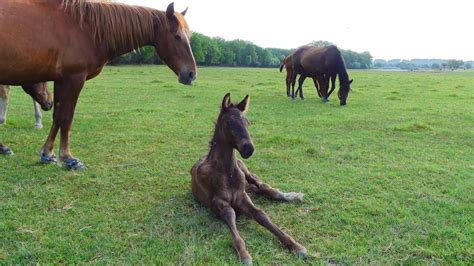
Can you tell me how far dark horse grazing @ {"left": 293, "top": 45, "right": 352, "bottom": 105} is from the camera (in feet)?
44.7

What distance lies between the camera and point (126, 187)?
471cm

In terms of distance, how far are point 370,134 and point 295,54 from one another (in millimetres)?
8661

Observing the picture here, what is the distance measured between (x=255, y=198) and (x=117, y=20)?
9.30 feet

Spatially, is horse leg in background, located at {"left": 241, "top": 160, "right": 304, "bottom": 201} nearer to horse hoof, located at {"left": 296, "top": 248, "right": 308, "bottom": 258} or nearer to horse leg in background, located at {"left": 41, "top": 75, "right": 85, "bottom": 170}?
horse hoof, located at {"left": 296, "top": 248, "right": 308, "bottom": 258}

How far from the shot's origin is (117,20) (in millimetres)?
5102

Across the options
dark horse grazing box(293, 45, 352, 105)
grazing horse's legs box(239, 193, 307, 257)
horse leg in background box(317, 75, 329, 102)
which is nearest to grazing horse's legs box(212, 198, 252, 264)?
grazing horse's legs box(239, 193, 307, 257)

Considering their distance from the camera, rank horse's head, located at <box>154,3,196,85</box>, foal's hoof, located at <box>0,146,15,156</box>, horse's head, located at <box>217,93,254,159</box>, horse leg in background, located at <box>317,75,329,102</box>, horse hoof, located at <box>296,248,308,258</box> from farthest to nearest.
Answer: horse leg in background, located at <box>317,75,329,102</box> < foal's hoof, located at <box>0,146,15,156</box> < horse's head, located at <box>154,3,196,85</box> < horse's head, located at <box>217,93,254,159</box> < horse hoof, located at <box>296,248,308,258</box>

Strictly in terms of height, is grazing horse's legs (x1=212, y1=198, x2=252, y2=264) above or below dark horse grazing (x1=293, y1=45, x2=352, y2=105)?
below

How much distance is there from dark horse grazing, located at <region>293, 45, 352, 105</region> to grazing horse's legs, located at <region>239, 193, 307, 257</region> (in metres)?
10.1

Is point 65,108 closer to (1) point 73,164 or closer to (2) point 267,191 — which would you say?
(1) point 73,164

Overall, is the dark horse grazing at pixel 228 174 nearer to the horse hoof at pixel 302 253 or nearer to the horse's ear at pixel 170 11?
the horse hoof at pixel 302 253

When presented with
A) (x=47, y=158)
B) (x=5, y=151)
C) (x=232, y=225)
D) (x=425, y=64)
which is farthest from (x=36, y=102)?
(x=425, y=64)

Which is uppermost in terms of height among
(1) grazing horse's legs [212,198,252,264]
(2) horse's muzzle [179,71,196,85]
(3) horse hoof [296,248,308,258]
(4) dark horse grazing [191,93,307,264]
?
(2) horse's muzzle [179,71,196,85]

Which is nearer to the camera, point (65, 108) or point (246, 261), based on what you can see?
point (246, 261)
